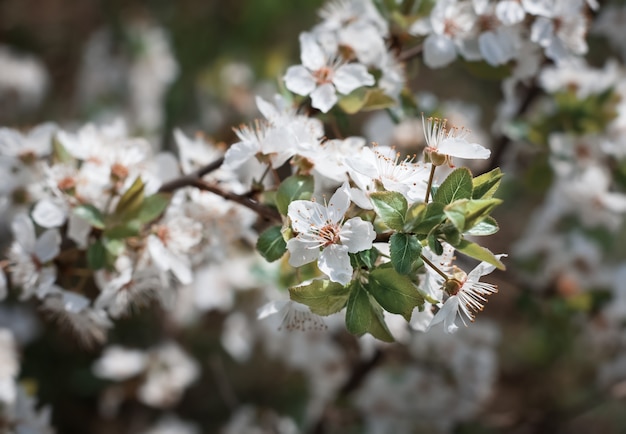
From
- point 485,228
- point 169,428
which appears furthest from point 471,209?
point 169,428

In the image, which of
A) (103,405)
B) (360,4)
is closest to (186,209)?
(360,4)

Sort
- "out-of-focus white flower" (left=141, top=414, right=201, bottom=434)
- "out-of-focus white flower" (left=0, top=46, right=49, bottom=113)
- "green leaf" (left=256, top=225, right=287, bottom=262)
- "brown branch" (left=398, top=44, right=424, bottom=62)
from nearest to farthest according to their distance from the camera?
"green leaf" (left=256, top=225, right=287, bottom=262)
"brown branch" (left=398, top=44, right=424, bottom=62)
"out-of-focus white flower" (left=141, top=414, right=201, bottom=434)
"out-of-focus white flower" (left=0, top=46, right=49, bottom=113)

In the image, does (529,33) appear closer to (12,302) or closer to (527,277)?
(527,277)

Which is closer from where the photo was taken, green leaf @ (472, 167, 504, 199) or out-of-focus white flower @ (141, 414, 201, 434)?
green leaf @ (472, 167, 504, 199)

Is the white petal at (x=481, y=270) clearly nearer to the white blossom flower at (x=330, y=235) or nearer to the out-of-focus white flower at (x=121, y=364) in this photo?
the white blossom flower at (x=330, y=235)

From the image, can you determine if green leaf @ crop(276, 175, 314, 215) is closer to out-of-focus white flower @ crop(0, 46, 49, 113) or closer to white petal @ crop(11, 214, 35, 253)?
white petal @ crop(11, 214, 35, 253)

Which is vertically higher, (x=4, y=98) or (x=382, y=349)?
(x=4, y=98)

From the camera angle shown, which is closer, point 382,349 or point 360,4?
point 360,4

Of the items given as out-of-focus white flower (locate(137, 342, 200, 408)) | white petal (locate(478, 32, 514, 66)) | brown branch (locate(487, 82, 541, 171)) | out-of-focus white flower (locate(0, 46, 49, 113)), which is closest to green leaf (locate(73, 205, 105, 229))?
white petal (locate(478, 32, 514, 66))
